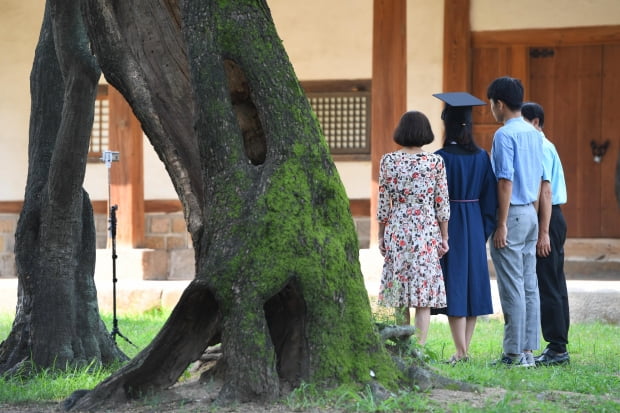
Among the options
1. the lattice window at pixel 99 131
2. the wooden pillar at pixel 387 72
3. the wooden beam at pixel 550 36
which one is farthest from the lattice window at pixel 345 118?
the lattice window at pixel 99 131

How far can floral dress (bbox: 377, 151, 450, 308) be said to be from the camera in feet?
21.5

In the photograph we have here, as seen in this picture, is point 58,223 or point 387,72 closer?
point 58,223

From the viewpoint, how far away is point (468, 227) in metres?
6.70

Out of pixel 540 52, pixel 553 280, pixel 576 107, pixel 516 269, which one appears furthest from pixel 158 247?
pixel 516 269

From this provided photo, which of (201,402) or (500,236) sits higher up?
(500,236)

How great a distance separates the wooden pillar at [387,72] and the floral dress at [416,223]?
4.84 metres

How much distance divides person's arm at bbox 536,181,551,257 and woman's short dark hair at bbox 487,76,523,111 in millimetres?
547

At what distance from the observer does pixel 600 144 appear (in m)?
12.9

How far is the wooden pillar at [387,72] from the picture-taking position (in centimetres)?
1145

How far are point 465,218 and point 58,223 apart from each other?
2447mm

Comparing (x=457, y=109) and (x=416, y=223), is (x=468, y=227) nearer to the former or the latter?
(x=416, y=223)

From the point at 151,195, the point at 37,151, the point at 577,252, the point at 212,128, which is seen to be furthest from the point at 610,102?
the point at 212,128

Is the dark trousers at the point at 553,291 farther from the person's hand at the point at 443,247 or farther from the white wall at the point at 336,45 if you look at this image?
the white wall at the point at 336,45

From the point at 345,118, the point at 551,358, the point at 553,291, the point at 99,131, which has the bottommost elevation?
the point at 551,358
